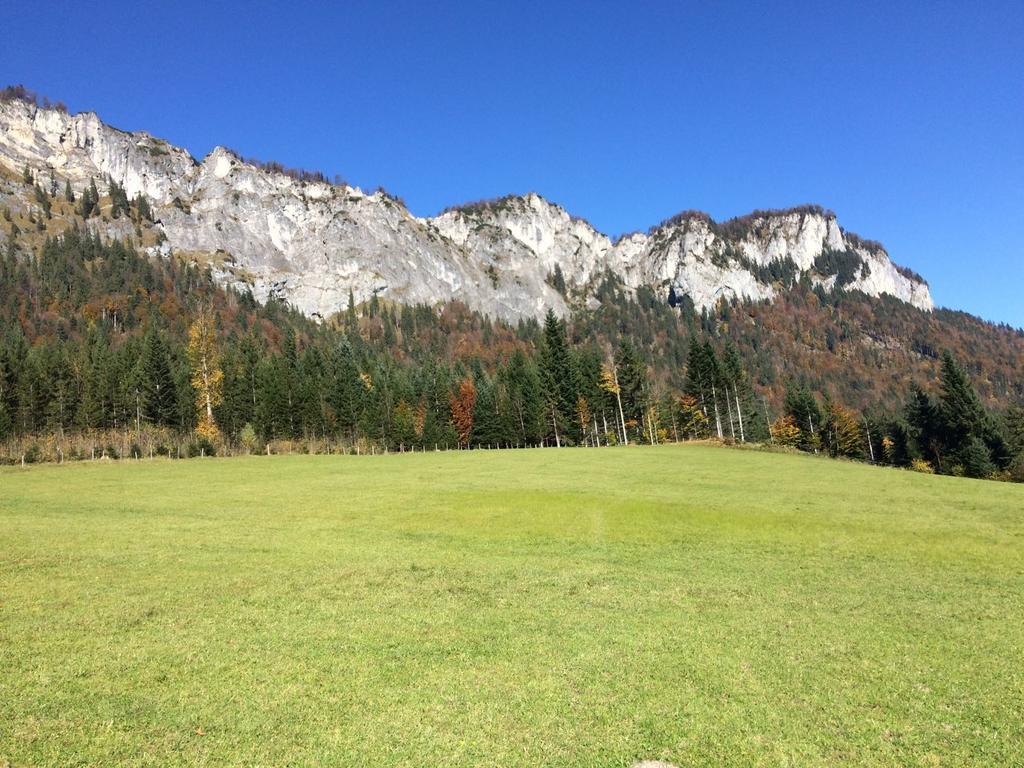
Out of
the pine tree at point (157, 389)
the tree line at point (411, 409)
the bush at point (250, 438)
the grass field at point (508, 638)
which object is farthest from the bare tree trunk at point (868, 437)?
the pine tree at point (157, 389)

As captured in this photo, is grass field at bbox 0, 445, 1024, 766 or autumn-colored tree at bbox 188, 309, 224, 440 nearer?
grass field at bbox 0, 445, 1024, 766

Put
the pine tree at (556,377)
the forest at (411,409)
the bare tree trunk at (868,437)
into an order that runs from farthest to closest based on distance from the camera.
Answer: the bare tree trunk at (868,437), the pine tree at (556,377), the forest at (411,409)

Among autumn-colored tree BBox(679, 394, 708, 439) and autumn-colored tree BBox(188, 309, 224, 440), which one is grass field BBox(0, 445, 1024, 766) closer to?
autumn-colored tree BBox(188, 309, 224, 440)

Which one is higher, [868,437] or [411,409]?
[411,409]

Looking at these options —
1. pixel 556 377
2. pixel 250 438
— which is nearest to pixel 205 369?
pixel 250 438

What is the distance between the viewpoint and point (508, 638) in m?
11.3

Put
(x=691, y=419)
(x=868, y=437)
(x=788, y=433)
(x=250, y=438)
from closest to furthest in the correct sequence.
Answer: (x=250, y=438) < (x=691, y=419) < (x=788, y=433) < (x=868, y=437)

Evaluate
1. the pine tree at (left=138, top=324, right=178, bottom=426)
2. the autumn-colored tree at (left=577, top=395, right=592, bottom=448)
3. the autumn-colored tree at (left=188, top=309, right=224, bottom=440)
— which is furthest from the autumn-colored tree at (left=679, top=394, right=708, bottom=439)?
the pine tree at (left=138, top=324, right=178, bottom=426)

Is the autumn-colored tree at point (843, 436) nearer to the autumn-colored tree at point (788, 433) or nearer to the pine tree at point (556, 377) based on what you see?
the autumn-colored tree at point (788, 433)

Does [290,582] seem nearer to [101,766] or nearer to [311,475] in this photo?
[101,766]

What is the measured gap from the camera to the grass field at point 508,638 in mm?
7547

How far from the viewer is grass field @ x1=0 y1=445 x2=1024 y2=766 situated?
7.55 m

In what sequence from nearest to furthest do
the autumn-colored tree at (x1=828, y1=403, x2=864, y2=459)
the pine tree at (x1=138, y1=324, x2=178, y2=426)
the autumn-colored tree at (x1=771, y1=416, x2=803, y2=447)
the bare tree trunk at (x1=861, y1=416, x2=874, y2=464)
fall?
the pine tree at (x1=138, y1=324, x2=178, y2=426) < the autumn-colored tree at (x1=828, y1=403, x2=864, y2=459) < the autumn-colored tree at (x1=771, y1=416, x2=803, y2=447) < the bare tree trunk at (x1=861, y1=416, x2=874, y2=464)

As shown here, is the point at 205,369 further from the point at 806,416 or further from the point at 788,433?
the point at 806,416
